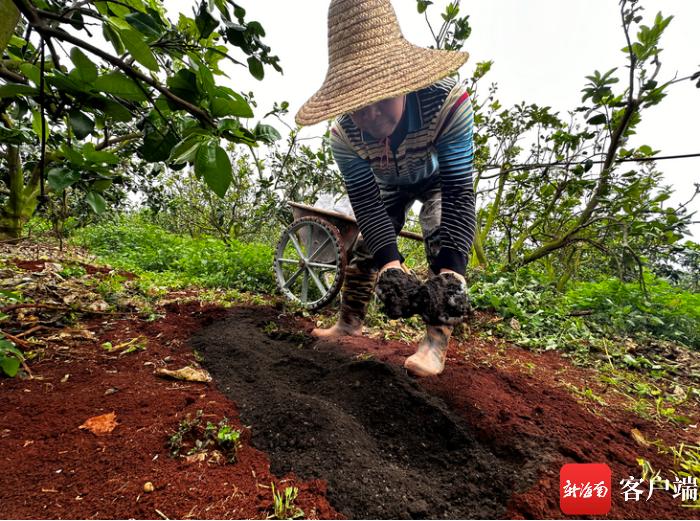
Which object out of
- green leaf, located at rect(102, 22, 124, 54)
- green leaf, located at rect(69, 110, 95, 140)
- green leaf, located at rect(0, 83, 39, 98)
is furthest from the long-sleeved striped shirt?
green leaf, located at rect(0, 83, 39, 98)

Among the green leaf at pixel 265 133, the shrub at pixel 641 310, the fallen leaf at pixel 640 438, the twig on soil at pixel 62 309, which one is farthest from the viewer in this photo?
the shrub at pixel 641 310

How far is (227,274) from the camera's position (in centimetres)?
363

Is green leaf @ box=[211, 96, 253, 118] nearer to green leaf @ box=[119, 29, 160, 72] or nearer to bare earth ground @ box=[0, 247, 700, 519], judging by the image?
green leaf @ box=[119, 29, 160, 72]

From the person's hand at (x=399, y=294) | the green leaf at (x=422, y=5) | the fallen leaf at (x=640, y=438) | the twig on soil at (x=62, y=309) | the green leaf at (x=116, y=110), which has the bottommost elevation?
the fallen leaf at (x=640, y=438)

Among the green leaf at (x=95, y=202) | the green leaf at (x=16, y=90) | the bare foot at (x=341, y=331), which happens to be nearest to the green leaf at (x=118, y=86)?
the green leaf at (x=16, y=90)

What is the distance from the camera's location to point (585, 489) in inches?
35.8

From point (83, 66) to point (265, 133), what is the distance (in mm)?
443

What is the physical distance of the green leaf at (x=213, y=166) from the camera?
2.35ft

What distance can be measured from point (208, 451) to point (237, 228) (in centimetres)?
641

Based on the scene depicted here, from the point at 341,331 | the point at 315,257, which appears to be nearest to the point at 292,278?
the point at 315,257

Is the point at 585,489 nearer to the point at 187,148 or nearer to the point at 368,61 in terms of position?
the point at 187,148

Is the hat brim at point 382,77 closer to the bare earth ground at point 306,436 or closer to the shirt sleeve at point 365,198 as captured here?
the shirt sleeve at point 365,198

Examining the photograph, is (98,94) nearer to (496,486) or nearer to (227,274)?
(496,486)

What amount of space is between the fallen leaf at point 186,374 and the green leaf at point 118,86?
3.53ft
